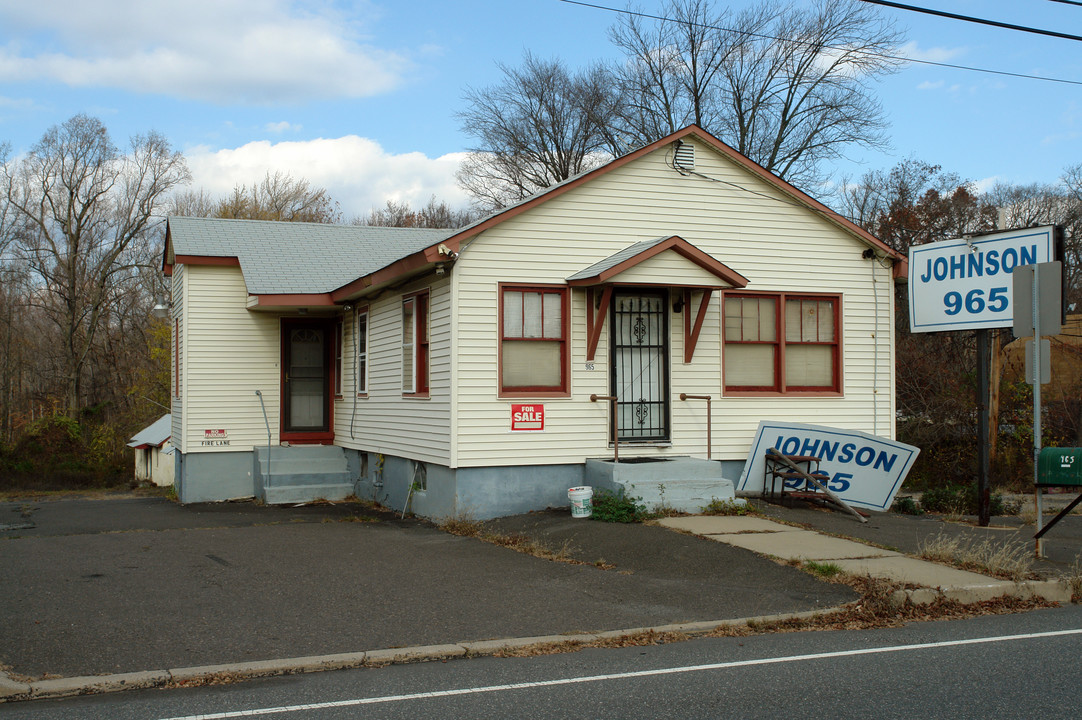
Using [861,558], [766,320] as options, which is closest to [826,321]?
[766,320]

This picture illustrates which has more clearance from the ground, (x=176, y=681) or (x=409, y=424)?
(x=409, y=424)

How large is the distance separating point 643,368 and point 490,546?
4075 mm

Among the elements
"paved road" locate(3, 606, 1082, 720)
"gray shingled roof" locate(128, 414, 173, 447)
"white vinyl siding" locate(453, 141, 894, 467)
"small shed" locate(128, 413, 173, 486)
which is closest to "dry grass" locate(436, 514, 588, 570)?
"white vinyl siding" locate(453, 141, 894, 467)

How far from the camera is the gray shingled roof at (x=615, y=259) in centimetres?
1312

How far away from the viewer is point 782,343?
1477 centimetres

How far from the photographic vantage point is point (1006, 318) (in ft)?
39.8

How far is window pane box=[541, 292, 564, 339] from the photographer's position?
13625 millimetres

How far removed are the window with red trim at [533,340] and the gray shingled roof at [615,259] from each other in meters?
0.42

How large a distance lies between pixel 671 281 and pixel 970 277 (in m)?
3.98

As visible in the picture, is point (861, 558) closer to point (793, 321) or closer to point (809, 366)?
point (809, 366)

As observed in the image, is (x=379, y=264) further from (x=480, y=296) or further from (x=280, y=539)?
(x=280, y=539)

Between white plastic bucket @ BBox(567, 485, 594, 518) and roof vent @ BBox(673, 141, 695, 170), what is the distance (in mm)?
5320

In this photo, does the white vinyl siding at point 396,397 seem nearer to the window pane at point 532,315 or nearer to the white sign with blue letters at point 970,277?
the window pane at point 532,315

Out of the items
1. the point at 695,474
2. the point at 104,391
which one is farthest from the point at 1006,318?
the point at 104,391
